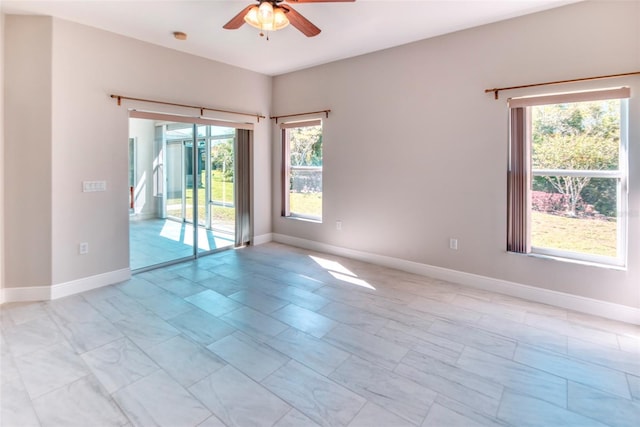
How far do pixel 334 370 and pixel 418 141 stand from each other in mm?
3045

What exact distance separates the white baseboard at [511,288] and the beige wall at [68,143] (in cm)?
321

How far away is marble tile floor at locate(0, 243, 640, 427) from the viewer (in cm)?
192

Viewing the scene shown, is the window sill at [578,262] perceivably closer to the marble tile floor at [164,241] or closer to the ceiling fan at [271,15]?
the ceiling fan at [271,15]

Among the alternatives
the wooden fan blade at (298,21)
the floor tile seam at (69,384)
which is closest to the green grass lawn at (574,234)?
the wooden fan blade at (298,21)

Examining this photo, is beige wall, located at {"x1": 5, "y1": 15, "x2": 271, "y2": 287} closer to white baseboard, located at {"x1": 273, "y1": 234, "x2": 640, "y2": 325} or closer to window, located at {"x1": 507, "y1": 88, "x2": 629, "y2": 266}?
white baseboard, located at {"x1": 273, "y1": 234, "x2": 640, "y2": 325}

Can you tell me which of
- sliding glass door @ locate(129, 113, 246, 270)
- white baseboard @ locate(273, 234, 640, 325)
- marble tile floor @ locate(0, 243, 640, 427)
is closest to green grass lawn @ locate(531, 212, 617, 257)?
white baseboard @ locate(273, 234, 640, 325)

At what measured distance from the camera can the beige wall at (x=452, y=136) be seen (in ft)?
10.1

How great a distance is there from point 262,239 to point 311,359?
3.74m

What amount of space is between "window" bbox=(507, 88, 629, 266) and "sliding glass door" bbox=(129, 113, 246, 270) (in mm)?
4186

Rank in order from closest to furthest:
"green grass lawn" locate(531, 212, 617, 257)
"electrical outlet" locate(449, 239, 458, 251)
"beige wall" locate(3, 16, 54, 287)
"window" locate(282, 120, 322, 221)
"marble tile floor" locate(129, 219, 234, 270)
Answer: "green grass lawn" locate(531, 212, 617, 257) < "beige wall" locate(3, 16, 54, 287) < "electrical outlet" locate(449, 239, 458, 251) < "marble tile floor" locate(129, 219, 234, 270) < "window" locate(282, 120, 322, 221)

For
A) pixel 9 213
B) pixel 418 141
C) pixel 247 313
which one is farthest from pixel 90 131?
pixel 418 141

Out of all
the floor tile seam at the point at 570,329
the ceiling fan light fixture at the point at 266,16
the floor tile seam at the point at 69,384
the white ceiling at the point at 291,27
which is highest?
the white ceiling at the point at 291,27

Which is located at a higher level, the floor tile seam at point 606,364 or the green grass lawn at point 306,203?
the green grass lawn at point 306,203

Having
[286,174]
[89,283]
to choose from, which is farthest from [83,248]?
[286,174]
